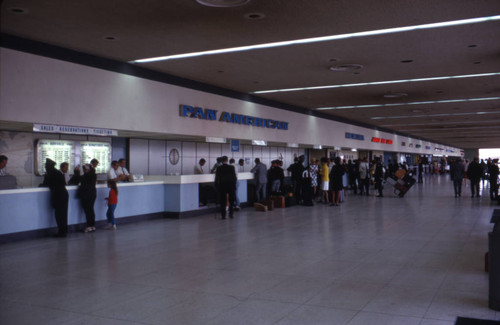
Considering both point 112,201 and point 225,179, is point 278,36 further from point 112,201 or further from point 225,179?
point 112,201

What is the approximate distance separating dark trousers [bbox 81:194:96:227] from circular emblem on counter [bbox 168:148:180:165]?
4817mm

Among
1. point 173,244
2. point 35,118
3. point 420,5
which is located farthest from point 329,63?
point 35,118

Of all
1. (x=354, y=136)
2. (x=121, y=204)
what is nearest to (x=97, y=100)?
(x=121, y=204)

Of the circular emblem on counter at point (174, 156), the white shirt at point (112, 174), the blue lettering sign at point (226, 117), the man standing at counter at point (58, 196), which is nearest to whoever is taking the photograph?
the man standing at counter at point (58, 196)

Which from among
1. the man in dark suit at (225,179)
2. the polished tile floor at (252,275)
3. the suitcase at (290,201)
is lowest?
the polished tile floor at (252,275)

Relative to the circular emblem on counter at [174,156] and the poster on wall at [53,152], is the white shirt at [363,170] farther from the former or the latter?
the poster on wall at [53,152]

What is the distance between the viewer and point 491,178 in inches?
662

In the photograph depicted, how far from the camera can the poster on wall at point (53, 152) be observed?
35.2 ft

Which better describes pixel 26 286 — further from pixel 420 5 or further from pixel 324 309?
pixel 420 5

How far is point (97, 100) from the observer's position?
9906 mm

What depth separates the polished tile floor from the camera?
14.5 feet

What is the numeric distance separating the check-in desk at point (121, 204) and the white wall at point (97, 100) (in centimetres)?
146

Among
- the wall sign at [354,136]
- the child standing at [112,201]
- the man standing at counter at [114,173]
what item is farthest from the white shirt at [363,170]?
the child standing at [112,201]

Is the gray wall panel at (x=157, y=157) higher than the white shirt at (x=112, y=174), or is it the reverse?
the gray wall panel at (x=157, y=157)
